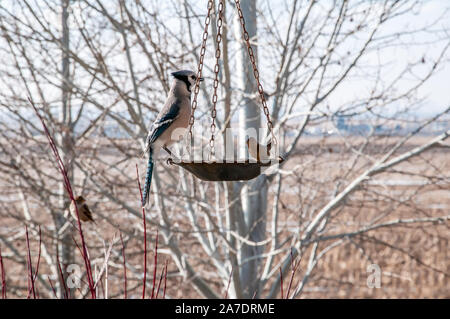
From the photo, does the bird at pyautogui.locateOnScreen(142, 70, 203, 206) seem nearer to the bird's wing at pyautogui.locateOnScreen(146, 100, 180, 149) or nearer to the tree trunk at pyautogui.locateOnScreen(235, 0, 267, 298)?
the bird's wing at pyautogui.locateOnScreen(146, 100, 180, 149)

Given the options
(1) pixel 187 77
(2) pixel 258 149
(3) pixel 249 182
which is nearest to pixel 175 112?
(1) pixel 187 77

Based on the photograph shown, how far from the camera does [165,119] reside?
11.3ft

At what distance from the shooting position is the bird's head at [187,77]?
3352mm

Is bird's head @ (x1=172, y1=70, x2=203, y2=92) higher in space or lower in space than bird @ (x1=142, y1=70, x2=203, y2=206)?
higher

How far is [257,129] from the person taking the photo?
5809 millimetres

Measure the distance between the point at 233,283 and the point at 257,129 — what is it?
5.54 ft

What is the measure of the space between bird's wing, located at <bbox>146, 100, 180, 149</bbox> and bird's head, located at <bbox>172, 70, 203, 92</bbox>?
13 cm

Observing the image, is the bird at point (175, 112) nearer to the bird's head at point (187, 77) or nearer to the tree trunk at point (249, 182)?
the bird's head at point (187, 77)

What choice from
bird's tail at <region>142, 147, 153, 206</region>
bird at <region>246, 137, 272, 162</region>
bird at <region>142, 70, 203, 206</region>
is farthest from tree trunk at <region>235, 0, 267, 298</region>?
bird's tail at <region>142, 147, 153, 206</region>

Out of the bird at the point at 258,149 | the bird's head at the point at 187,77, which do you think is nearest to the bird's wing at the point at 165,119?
the bird's head at the point at 187,77

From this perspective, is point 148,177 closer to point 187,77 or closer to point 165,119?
point 165,119

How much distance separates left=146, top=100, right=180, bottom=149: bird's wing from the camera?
11.3 ft

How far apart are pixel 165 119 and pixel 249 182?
8.95ft
